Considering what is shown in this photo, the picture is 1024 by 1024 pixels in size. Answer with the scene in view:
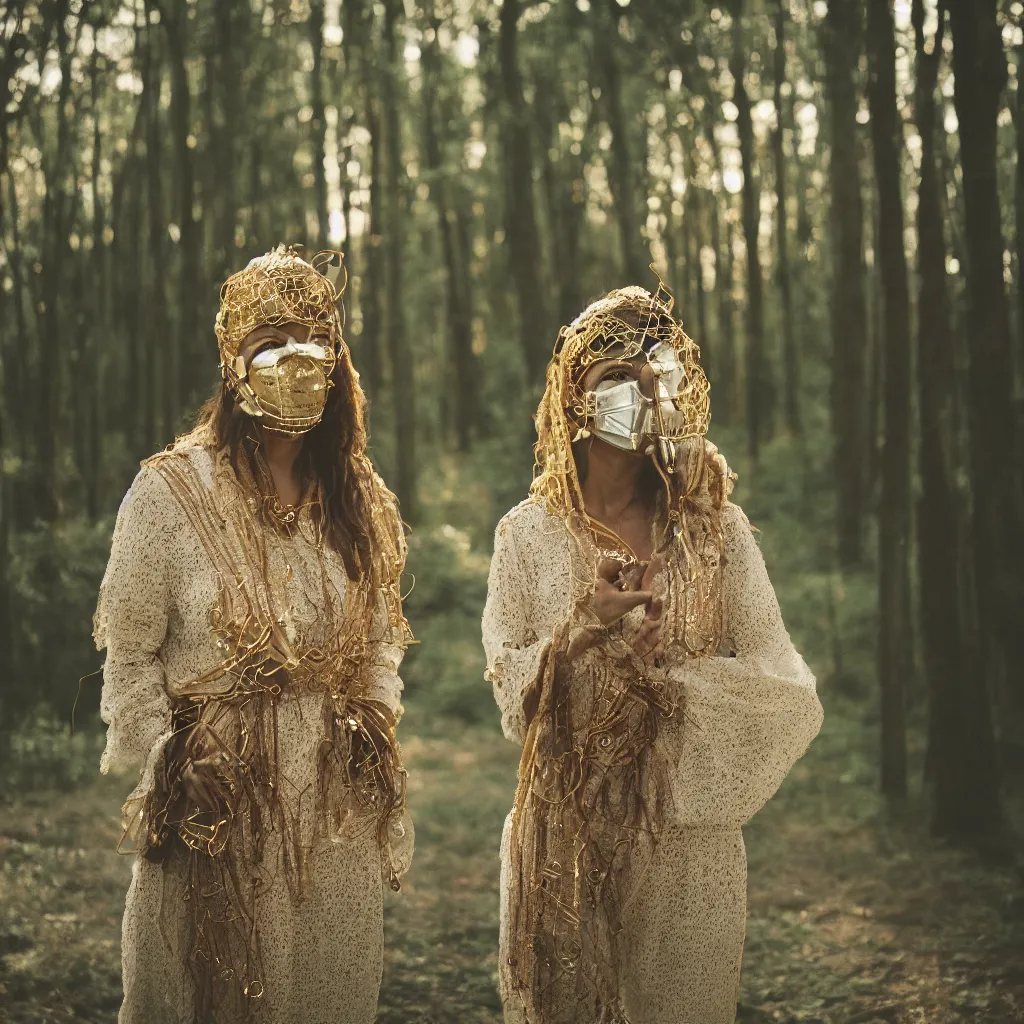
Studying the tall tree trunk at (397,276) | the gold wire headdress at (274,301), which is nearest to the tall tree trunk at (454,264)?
the tall tree trunk at (397,276)

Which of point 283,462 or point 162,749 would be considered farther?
point 283,462

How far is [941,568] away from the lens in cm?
446

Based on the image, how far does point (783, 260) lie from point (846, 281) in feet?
4.07

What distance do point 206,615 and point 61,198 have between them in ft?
11.9

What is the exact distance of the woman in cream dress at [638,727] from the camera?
7.05 ft

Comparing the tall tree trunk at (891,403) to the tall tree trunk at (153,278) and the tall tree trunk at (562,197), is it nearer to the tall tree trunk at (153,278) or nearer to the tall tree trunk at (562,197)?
the tall tree trunk at (562,197)

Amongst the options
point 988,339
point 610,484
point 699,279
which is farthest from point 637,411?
point 699,279

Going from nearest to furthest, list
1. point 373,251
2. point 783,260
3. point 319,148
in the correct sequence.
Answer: point 319,148 → point 783,260 → point 373,251

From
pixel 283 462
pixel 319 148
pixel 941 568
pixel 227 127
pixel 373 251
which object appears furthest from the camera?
pixel 373 251

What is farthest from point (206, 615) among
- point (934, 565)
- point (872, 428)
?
point (872, 428)

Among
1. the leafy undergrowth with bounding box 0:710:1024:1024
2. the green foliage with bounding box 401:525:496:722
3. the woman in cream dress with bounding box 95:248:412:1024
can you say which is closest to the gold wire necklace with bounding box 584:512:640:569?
the woman in cream dress with bounding box 95:248:412:1024

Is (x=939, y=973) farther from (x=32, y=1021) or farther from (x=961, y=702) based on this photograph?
(x=32, y=1021)

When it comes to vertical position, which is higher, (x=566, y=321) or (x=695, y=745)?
(x=566, y=321)

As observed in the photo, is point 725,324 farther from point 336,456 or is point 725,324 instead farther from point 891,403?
point 336,456
